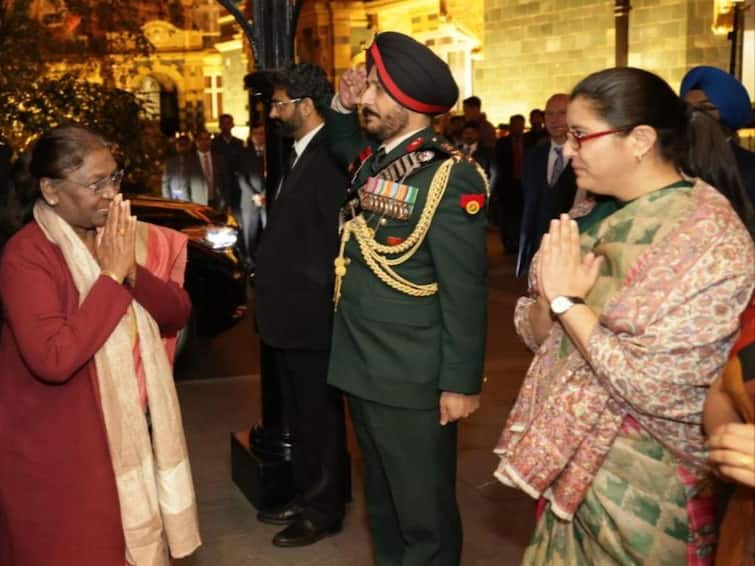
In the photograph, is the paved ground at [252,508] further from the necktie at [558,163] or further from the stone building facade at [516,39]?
the stone building facade at [516,39]

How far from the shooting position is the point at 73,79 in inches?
504

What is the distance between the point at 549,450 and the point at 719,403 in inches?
23.7

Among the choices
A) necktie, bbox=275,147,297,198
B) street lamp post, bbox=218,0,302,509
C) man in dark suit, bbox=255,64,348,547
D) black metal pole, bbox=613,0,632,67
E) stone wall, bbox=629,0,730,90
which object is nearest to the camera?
man in dark suit, bbox=255,64,348,547

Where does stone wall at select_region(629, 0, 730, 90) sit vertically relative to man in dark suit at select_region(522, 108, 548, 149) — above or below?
above

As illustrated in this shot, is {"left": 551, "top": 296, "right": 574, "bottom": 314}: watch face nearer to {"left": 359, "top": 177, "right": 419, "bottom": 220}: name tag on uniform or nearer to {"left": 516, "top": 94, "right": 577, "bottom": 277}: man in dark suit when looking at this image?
{"left": 359, "top": 177, "right": 419, "bottom": 220}: name tag on uniform

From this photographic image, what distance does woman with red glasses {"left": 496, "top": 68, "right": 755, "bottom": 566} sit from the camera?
2.53 metres

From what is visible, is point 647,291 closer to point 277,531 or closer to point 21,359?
point 21,359

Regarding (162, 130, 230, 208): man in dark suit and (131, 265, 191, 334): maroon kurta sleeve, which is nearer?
(131, 265, 191, 334): maroon kurta sleeve

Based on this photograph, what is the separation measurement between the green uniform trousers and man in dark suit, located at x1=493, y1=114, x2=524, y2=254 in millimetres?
12559

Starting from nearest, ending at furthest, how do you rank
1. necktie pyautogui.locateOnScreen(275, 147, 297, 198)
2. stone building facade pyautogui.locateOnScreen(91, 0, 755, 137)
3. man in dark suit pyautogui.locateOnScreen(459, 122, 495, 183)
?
necktie pyautogui.locateOnScreen(275, 147, 297, 198) → man in dark suit pyautogui.locateOnScreen(459, 122, 495, 183) → stone building facade pyautogui.locateOnScreen(91, 0, 755, 137)

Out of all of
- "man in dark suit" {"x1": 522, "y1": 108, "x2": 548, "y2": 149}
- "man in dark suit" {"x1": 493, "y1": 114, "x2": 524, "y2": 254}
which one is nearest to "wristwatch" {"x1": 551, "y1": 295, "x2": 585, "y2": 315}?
"man in dark suit" {"x1": 522, "y1": 108, "x2": 548, "y2": 149}

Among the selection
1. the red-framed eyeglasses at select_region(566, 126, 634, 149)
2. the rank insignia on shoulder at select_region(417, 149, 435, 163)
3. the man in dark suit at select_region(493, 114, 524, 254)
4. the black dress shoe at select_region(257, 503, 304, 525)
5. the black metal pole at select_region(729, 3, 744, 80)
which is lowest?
the black dress shoe at select_region(257, 503, 304, 525)

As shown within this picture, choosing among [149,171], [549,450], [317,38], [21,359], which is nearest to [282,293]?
[21,359]

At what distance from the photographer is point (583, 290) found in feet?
8.91
